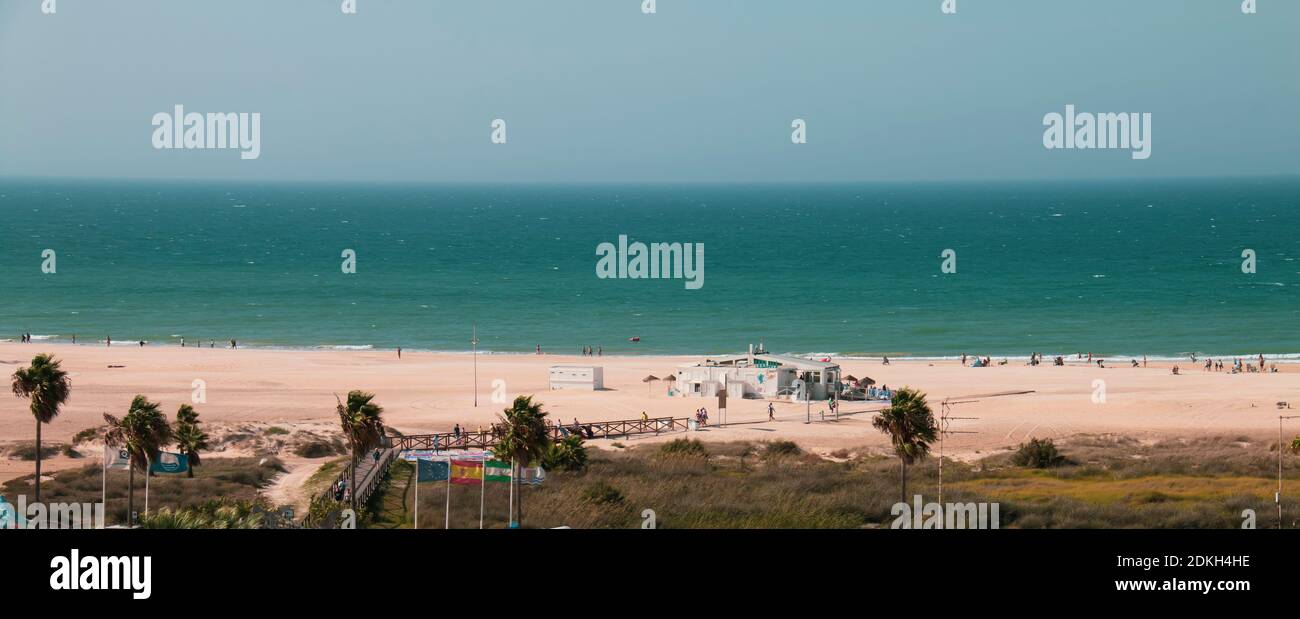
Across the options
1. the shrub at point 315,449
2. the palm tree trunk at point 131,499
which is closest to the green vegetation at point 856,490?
the palm tree trunk at point 131,499

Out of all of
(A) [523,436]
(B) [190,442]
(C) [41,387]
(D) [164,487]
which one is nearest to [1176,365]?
(A) [523,436]

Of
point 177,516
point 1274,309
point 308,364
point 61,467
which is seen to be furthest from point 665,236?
point 177,516

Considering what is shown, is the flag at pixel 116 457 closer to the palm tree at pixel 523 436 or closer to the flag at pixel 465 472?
the flag at pixel 465 472

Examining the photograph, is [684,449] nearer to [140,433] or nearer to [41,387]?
[140,433]
